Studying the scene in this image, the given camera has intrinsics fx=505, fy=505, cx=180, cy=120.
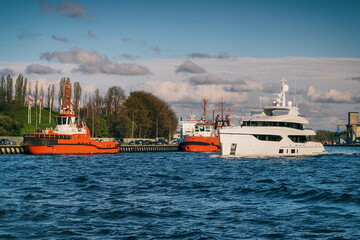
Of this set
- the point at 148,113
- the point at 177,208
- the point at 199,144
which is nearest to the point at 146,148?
the point at 199,144

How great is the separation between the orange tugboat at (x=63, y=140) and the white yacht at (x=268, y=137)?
885 inches

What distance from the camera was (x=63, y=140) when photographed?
240 feet

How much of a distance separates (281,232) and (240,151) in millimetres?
47328

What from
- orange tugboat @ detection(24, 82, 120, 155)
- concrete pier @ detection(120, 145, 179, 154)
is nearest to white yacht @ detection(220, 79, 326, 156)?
orange tugboat @ detection(24, 82, 120, 155)

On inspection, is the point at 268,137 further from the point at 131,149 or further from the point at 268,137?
the point at 131,149

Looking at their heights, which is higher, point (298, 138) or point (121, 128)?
point (121, 128)

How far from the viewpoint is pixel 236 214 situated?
21.3 metres

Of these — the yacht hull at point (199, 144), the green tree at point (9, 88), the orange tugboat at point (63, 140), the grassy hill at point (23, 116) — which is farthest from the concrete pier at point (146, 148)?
the green tree at point (9, 88)

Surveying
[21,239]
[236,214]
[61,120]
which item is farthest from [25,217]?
[61,120]

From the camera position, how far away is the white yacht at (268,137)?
6456 centimetres

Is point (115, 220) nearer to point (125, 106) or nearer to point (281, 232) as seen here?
point (281, 232)

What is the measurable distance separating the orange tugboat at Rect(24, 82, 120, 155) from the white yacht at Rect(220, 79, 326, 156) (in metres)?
22.5

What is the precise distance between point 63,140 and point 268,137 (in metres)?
29.3

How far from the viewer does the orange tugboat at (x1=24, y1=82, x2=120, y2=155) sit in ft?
237
